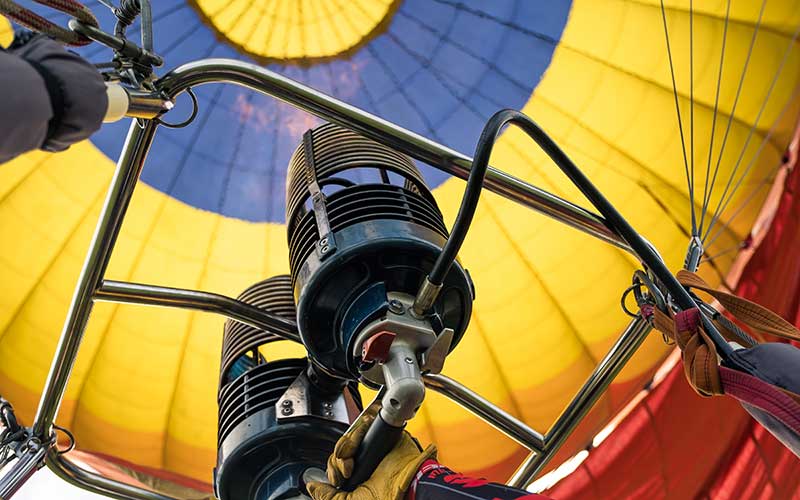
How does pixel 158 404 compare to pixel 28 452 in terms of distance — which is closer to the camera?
pixel 28 452

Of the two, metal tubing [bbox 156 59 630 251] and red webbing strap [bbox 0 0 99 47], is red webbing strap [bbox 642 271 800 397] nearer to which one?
metal tubing [bbox 156 59 630 251]

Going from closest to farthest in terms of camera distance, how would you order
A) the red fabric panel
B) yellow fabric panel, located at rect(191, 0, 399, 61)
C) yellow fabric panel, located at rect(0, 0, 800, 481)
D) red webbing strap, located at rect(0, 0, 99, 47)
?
red webbing strap, located at rect(0, 0, 99, 47), the red fabric panel, yellow fabric panel, located at rect(0, 0, 800, 481), yellow fabric panel, located at rect(191, 0, 399, 61)

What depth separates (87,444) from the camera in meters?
2.84

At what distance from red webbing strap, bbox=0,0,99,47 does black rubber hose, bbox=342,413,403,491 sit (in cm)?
68

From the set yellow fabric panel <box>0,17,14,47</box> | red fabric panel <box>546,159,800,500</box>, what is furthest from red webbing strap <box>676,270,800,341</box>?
yellow fabric panel <box>0,17,14,47</box>

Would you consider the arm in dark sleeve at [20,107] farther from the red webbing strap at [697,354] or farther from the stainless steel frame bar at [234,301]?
the red webbing strap at [697,354]

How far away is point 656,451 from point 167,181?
6.81ft

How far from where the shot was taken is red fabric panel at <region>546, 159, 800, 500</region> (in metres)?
2.72

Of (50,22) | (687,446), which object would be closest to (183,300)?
(50,22)

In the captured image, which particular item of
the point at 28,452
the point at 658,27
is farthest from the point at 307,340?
the point at 658,27

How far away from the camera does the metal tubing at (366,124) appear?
4.37ft

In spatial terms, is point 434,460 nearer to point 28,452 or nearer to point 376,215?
point 376,215

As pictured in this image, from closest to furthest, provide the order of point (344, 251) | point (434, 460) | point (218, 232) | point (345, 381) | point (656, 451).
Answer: point (434, 460)
point (344, 251)
point (345, 381)
point (656, 451)
point (218, 232)

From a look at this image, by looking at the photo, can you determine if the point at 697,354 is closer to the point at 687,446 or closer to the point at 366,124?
the point at 366,124
